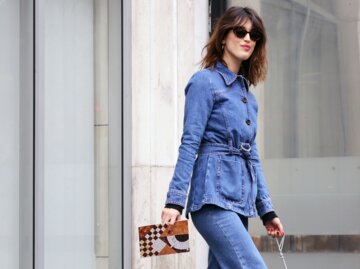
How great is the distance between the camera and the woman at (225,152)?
4902 millimetres

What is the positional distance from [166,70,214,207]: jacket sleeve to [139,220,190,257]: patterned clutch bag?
43cm

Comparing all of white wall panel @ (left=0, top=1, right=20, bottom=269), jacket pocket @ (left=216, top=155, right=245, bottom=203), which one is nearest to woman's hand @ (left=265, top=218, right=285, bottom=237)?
jacket pocket @ (left=216, top=155, right=245, bottom=203)

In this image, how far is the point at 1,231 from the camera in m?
6.50

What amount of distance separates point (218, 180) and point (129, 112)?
3.54m

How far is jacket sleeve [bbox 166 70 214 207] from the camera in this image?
4902 mm

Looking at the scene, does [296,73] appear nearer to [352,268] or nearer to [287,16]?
[287,16]

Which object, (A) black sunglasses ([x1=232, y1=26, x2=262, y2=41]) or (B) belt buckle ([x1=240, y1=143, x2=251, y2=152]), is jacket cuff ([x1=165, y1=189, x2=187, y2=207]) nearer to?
(B) belt buckle ([x1=240, y1=143, x2=251, y2=152])

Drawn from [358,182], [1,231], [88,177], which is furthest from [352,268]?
[1,231]

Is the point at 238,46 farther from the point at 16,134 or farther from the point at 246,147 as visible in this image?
the point at 16,134

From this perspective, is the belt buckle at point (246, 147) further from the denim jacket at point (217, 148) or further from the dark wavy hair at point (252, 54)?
the dark wavy hair at point (252, 54)

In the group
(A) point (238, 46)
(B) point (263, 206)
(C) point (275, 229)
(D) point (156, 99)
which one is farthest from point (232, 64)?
(D) point (156, 99)

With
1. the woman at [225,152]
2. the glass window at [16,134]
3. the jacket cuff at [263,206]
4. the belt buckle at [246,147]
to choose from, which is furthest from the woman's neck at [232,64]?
the glass window at [16,134]

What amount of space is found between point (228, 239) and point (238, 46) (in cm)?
96

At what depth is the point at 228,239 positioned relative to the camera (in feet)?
16.0
